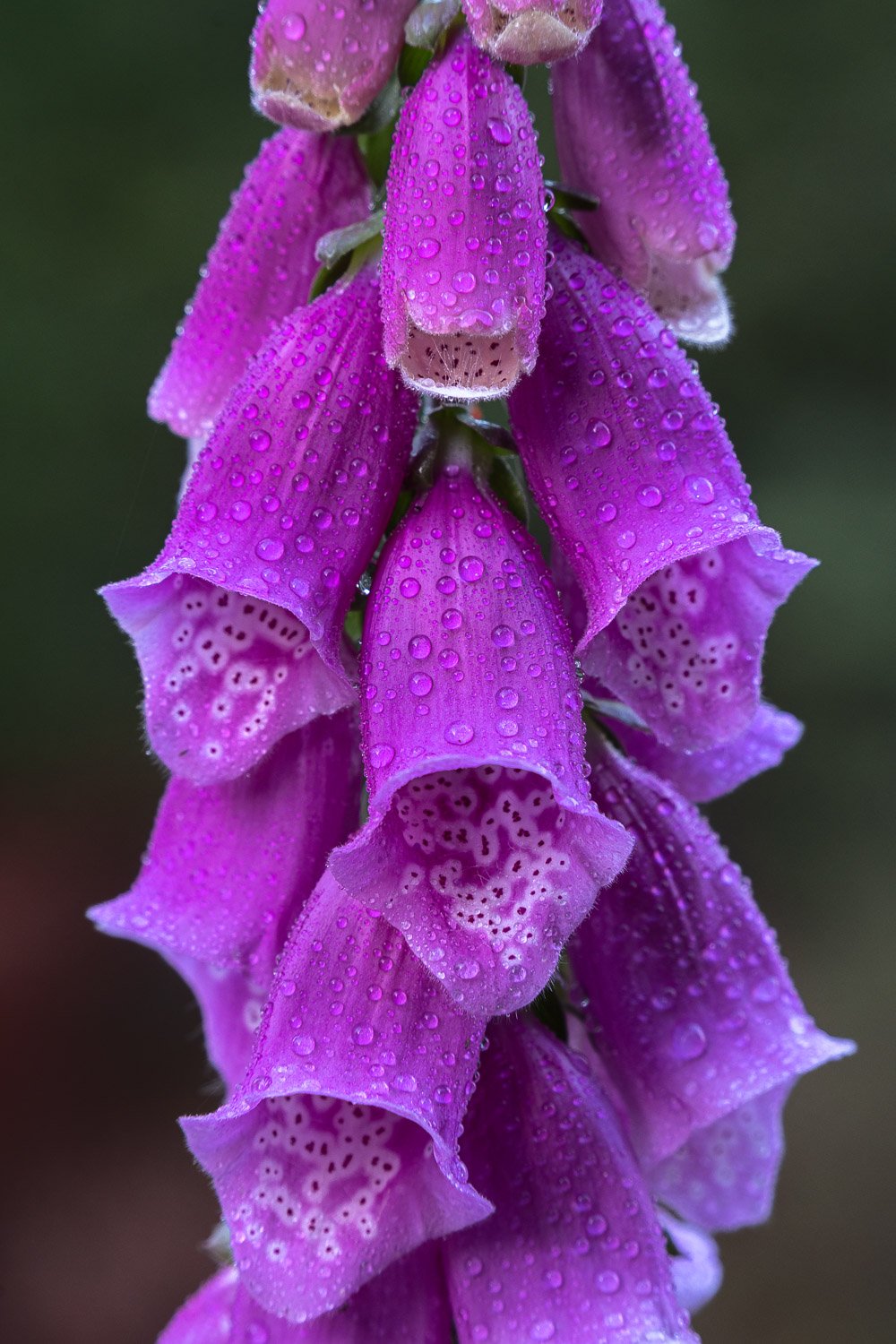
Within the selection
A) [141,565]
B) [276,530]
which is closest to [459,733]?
[276,530]

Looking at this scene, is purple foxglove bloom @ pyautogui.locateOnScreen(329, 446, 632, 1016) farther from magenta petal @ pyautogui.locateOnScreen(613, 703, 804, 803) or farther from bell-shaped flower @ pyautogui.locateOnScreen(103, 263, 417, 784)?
magenta petal @ pyautogui.locateOnScreen(613, 703, 804, 803)

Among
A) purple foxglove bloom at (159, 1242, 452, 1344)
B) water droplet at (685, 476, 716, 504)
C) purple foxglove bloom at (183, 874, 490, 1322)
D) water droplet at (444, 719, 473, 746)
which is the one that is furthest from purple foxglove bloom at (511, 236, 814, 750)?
purple foxglove bloom at (159, 1242, 452, 1344)

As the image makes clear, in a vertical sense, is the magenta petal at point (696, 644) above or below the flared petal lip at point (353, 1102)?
above

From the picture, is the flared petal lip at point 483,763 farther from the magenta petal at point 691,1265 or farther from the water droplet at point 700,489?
the magenta petal at point 691,1265

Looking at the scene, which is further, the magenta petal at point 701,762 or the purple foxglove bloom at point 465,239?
the magenta petal at point 701,762

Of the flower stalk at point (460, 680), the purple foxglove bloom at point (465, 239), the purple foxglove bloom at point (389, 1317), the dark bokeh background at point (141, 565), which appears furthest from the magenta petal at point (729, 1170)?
the dark bokeh background at point (141, 565)
